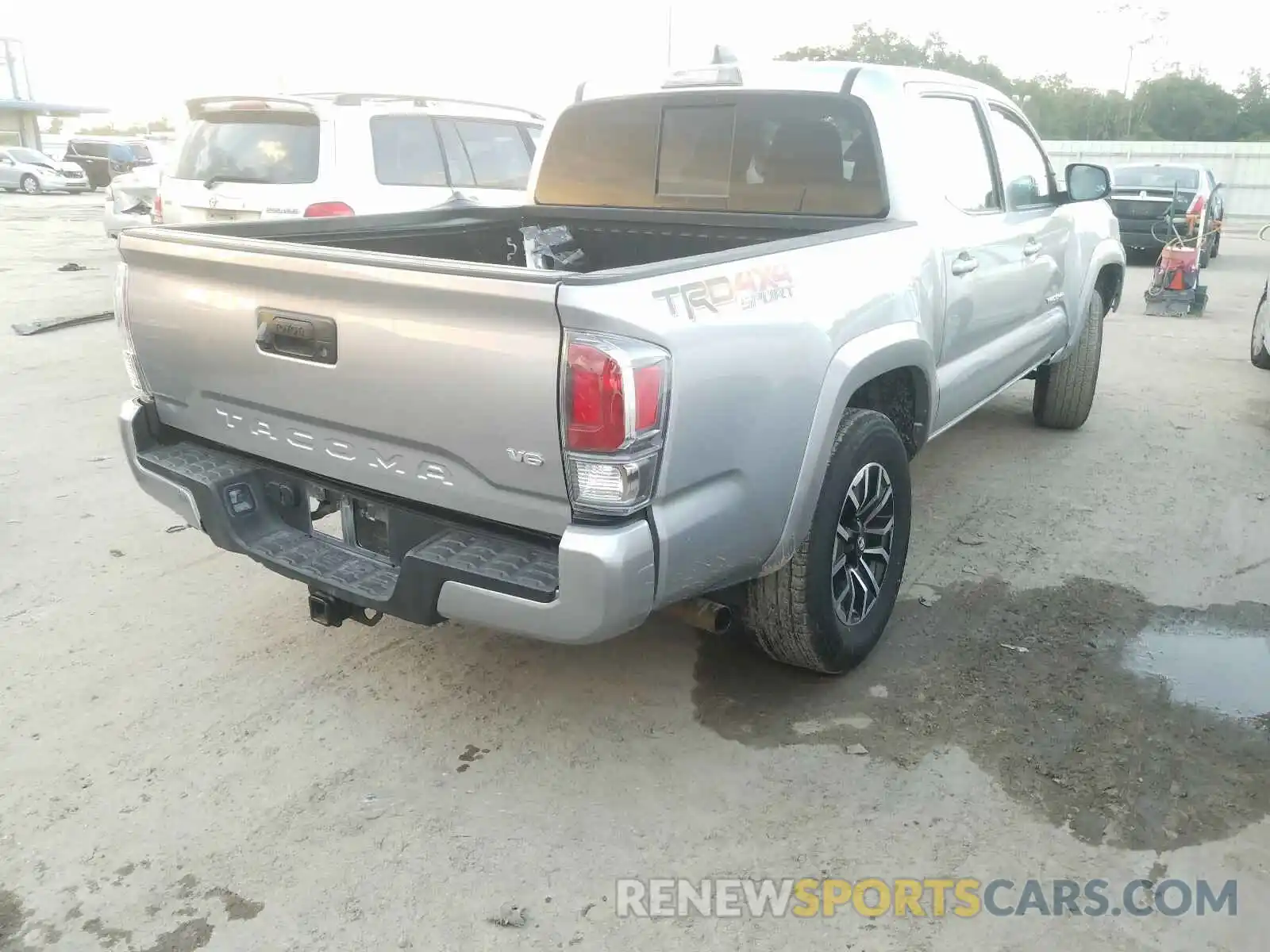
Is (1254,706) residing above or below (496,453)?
below

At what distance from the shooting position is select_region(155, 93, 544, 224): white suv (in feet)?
23.2

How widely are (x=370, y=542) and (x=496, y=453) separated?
0.70 metres

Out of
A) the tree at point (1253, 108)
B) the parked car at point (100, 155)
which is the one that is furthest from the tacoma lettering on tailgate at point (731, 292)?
the tree at point (1253, 108)

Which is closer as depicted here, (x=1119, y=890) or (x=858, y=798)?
(x=1119, y=890)

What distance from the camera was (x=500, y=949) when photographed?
90.6 inches

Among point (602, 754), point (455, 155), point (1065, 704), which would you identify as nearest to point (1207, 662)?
point (1065, 704)

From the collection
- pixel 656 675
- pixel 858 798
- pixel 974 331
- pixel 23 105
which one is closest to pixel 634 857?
pixel 858 798

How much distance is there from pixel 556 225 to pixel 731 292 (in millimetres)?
2121

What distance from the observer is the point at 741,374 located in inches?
102

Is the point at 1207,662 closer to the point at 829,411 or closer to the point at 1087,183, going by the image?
the point at 829,411

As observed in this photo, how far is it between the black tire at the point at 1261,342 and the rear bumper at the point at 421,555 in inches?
274

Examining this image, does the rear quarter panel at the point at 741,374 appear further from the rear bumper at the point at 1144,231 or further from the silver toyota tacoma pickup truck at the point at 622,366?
the rear bumper at the point at 1144,231

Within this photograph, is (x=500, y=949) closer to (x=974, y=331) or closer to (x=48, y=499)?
(x=974, y=331)

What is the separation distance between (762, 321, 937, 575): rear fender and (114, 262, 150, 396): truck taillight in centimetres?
205
